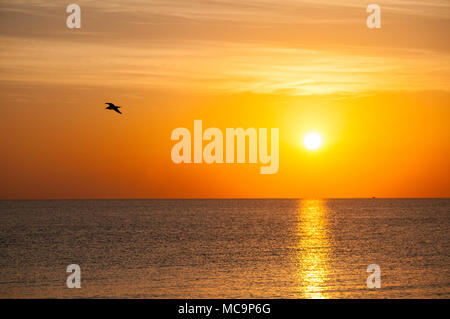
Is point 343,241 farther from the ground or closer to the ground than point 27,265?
farther from the ground

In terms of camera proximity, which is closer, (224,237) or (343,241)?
(343,241)

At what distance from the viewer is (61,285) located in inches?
1535

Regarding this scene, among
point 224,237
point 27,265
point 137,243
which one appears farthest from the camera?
point 224,237

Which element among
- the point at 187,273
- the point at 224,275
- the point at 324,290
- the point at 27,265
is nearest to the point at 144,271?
the point at 187,273
